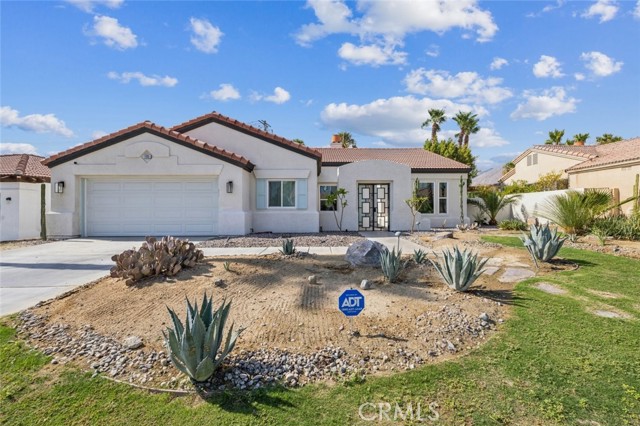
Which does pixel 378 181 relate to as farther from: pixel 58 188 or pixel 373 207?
pixel 58 188

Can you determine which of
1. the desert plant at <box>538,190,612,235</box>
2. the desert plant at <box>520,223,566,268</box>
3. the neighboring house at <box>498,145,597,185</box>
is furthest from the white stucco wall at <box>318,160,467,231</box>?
the neighboring house at <box>498,145,597,185</box>

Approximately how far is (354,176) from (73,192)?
13.4 meters

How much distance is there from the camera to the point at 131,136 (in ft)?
48.7

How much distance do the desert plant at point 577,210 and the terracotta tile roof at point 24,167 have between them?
23631mm

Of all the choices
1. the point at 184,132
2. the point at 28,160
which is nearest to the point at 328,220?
the point at 184,132

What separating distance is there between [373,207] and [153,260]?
1413 cm

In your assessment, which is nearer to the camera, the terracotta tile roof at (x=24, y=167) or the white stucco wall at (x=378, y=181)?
→ the terracotta tile roof at (x=24, y=167)

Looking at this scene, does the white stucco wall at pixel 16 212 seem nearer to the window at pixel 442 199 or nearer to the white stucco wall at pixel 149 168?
the white stucco wall at pixel 149 168

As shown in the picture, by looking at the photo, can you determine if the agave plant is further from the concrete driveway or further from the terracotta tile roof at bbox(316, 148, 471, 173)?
the terracotta tile roof at bbox(316, 148, 471, 173)

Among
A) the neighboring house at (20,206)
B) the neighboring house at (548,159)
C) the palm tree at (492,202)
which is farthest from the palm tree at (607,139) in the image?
the neighboring house at (20,206)

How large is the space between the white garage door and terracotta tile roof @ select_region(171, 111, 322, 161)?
10.2ft

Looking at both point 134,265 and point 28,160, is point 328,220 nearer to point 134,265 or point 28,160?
point 134,265

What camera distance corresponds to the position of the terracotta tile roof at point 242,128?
16359mm

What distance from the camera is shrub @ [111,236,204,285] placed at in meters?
6.25
